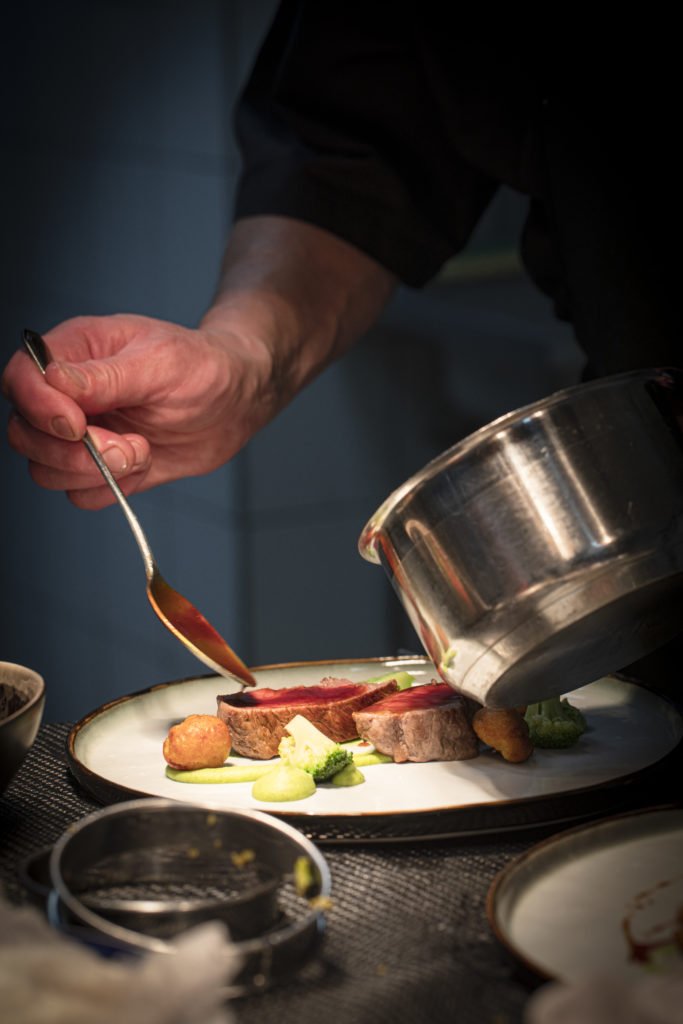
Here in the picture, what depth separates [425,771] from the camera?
3.79 ft

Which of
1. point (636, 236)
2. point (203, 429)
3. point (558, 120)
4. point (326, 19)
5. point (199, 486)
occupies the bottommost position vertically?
point (199, 486)

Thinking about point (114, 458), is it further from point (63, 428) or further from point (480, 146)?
point (480, 146)

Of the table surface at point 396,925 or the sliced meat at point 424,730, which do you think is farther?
the sliced meat at point 424,730

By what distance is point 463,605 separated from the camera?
3.41 ft

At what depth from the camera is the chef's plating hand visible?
59.2 inches

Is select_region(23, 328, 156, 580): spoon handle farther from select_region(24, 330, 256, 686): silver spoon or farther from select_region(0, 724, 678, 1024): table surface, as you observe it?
select_region(0, 724, 678, 1024): table surface

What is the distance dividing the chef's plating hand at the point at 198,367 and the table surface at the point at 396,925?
52cm

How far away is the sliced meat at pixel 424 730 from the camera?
1170mm

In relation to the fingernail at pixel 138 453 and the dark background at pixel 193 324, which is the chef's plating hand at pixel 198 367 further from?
the dark background at pixel 193 324

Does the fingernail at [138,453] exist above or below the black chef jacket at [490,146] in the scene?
below

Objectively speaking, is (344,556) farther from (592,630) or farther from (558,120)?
(592,630)

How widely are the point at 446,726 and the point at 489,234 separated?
2344mm

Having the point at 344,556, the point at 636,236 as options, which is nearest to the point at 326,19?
the point at 636,236

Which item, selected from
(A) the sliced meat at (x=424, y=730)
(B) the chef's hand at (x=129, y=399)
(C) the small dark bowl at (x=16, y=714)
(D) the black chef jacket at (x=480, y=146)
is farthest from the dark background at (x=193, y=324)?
(C) the small dark bowl at (x=16, y=714)
